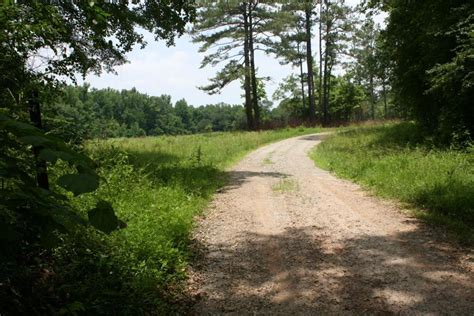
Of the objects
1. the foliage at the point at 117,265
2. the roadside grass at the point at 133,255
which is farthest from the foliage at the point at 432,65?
the foliage at the point at 117,265

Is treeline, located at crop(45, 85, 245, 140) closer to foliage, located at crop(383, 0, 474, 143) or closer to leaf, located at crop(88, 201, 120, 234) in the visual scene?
foliage, located at crop(383, 0, 474, 143)

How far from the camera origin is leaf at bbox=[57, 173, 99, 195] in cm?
155

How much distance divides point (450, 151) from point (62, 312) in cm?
1198

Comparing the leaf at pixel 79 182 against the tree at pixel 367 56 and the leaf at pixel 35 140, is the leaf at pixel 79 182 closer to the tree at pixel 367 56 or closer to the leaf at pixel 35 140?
the leaf at pixel 35 140

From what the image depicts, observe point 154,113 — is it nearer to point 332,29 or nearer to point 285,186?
point 332,29

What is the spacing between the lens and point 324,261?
556 cm

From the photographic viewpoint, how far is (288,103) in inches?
2633

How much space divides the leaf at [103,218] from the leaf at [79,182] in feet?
0.76

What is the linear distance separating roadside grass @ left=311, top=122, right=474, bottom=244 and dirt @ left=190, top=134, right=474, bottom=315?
1.56ft

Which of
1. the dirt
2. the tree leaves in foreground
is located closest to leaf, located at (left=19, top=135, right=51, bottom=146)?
the tree leaves in foreground

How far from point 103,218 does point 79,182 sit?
28 cm

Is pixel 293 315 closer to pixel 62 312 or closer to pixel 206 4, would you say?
pixel 62 312

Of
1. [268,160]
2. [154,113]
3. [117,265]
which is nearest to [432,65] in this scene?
[268,160]

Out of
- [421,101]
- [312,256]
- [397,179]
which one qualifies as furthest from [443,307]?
[421,101]
